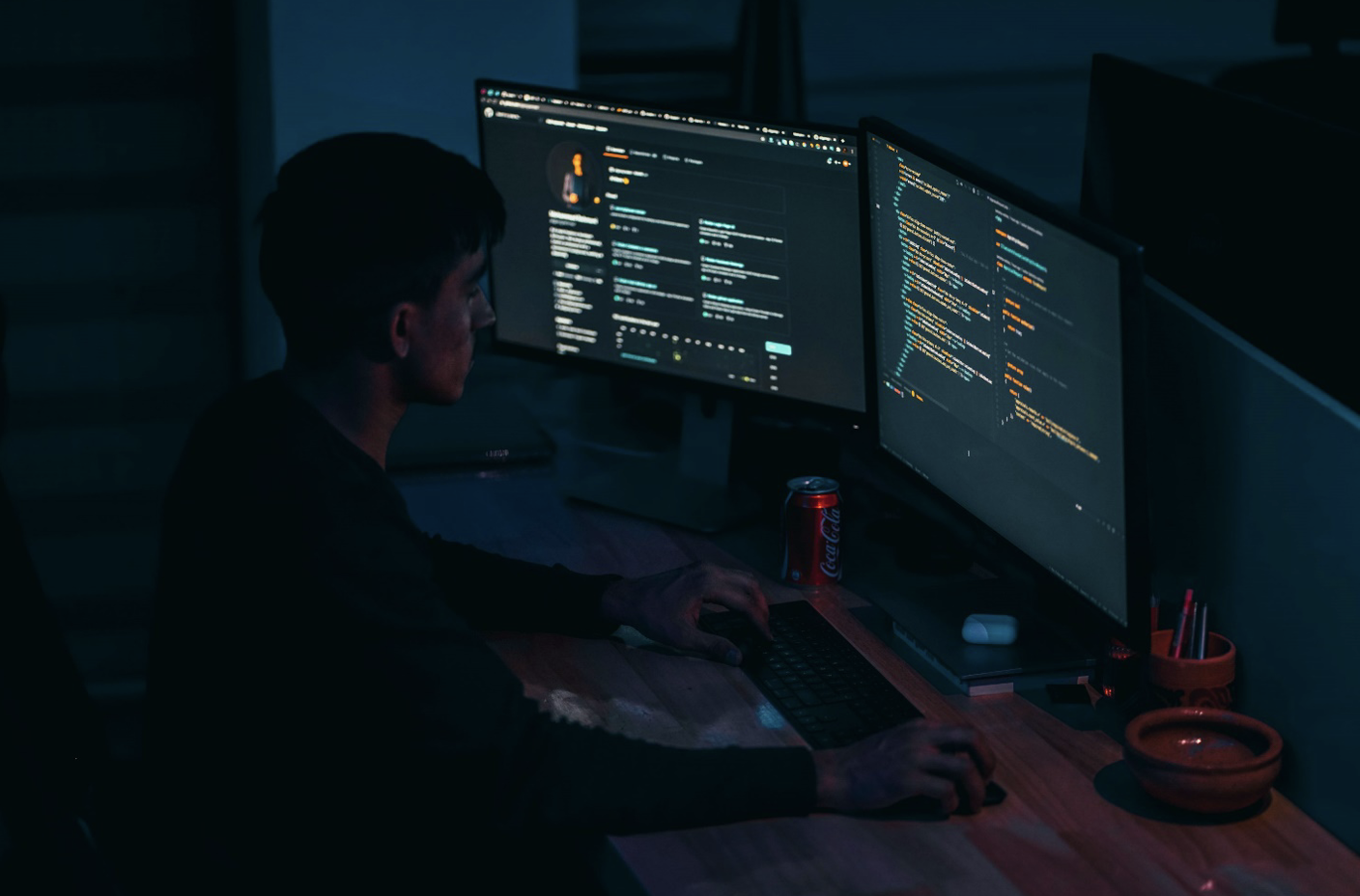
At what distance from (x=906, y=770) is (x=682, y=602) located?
45 centimetres

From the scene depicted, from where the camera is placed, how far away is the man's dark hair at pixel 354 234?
4.82 ft

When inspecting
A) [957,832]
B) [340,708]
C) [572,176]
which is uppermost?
[572,176]

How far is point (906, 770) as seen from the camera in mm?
1409

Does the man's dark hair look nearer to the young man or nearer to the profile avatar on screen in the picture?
the young man

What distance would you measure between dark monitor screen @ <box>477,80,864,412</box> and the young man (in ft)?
1.77

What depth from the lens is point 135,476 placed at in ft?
10.4

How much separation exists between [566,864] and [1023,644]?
0.63m

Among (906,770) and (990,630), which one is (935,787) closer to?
(906,770)

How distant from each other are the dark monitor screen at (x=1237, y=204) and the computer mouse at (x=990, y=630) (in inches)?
16.2

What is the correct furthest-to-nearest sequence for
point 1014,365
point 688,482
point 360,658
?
1. point 688,482
2. point 1014,365
3. point 360,658

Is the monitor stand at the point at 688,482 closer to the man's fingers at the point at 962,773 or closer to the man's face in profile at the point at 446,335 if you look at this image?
the man's face in profile at the point at 446,335

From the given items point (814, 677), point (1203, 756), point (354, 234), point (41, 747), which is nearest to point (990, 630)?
point (814, 677)

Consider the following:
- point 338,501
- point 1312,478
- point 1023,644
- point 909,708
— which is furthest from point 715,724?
point 1312,478

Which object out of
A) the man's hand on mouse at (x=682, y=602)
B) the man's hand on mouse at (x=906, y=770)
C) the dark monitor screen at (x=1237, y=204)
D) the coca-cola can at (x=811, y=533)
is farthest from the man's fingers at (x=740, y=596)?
the dark monitor screen at (x=1237, y=204)
